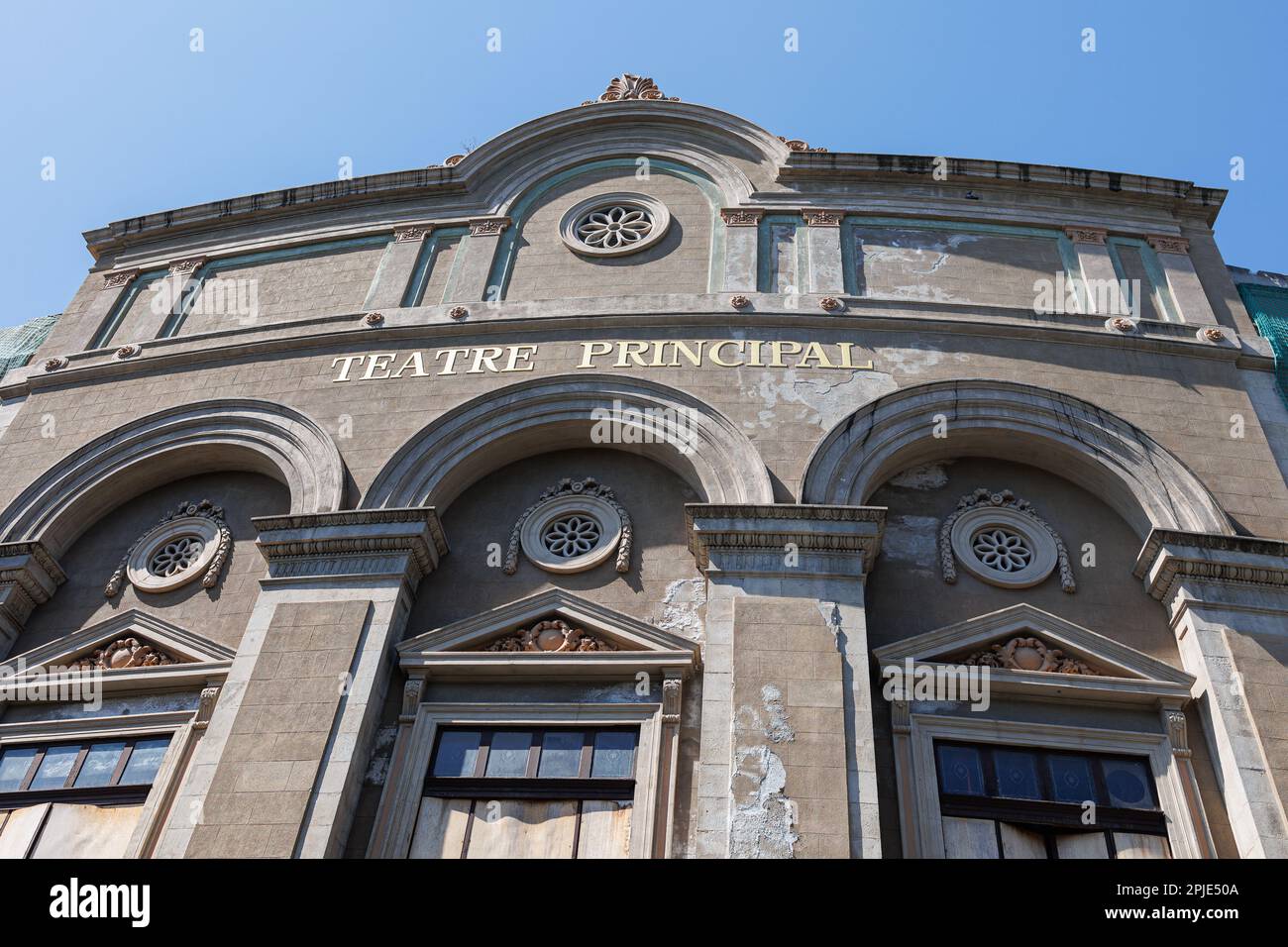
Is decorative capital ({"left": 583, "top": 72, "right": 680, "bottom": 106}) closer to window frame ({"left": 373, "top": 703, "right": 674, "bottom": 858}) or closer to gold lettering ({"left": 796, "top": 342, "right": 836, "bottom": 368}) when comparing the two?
gold lettering ({"left": 796, "top": 342, "right": 836, "bottom": 368})

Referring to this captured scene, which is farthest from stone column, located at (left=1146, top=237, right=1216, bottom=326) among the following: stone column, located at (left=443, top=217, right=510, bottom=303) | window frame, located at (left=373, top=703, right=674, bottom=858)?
stone column, located at (left=443, top=217, right=510, bottom=303)

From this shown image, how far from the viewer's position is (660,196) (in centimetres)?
1864

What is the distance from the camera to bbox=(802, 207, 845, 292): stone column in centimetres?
1667

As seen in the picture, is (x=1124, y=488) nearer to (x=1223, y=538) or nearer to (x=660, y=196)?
(x=1223, y=538)

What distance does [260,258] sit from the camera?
1931 cm

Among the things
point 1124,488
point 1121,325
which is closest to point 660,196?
point 1121,325

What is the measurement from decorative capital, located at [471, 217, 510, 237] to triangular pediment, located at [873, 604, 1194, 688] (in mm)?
10005

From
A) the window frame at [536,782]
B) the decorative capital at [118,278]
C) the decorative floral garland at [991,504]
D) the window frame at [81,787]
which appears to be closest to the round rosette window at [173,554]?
the window frame at [81,787]

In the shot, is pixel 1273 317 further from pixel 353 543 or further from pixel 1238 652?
pixel 353 543

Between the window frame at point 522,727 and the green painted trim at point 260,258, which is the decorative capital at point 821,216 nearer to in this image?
the green painted trim at point 260,258

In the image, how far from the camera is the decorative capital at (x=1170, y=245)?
17.3 metres

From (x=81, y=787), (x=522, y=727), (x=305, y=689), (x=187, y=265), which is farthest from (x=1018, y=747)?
(x=187, y=265)
